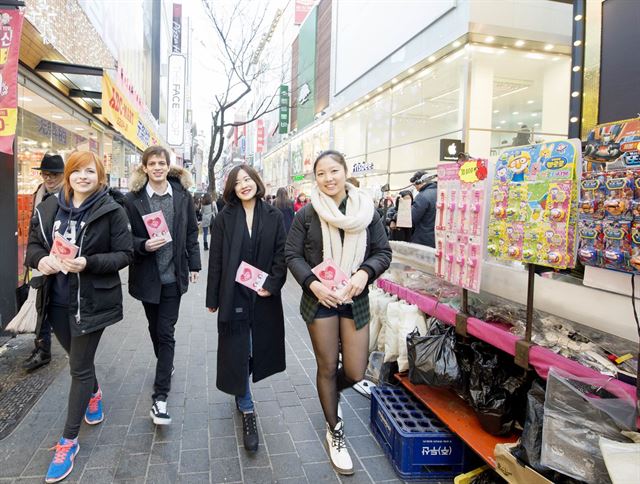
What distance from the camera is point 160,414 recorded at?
10.8ft

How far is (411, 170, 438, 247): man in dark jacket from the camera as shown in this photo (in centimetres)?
591

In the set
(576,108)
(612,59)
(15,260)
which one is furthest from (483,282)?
(15,260)

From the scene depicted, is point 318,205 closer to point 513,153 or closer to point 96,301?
point 513,153

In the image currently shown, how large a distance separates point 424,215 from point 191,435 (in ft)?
13.6

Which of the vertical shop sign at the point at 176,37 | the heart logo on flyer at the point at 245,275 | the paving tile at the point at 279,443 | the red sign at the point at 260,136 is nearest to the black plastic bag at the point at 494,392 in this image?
the paving tile at the point at 279,443

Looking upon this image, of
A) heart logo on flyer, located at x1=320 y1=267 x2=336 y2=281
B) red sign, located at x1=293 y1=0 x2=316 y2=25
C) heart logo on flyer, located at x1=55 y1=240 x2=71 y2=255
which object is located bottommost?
heart logo on flyer, located at x1=320 y1=267 x2=336 y2=281

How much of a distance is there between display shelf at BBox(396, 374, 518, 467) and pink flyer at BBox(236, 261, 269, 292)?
150cm

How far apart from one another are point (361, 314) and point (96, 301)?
1.76m

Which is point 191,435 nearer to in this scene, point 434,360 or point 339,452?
point 339,452

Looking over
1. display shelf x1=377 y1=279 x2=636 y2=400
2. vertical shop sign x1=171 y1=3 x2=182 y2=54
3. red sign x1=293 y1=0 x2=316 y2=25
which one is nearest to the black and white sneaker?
display shelf x1=377 y1=279 x2=636 y2=400

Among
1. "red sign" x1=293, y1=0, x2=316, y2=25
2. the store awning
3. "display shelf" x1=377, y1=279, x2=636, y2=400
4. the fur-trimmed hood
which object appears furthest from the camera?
"red sign" x1=293, y1=0, x2=316, y2=25

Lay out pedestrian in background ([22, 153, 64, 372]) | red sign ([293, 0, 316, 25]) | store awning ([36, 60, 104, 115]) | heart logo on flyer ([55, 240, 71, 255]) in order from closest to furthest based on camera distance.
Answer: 1. heart logo on flyer ([55, 240, 71, 255])
2. pedestrian in background ([22, 153, 64, 372])
3. store awning ([36, 60, 104, 115])
4. red sign ([293, 0, 316, 25])

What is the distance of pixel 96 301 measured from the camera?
280cm

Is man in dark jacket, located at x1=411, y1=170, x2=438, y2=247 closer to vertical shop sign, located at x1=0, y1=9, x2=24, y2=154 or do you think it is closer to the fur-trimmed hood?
the fur-trimmed hood
